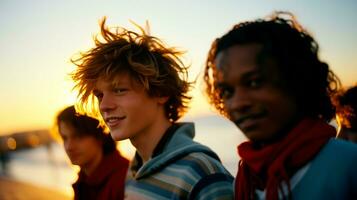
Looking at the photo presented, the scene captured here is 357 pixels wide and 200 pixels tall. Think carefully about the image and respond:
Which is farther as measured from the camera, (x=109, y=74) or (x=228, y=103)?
(x=109, y=74)

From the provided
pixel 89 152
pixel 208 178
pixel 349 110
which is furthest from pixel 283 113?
pixel 89 152

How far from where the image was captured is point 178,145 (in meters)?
Answer: 2.65

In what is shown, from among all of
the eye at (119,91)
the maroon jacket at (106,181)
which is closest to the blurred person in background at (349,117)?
the eye at (119,91)

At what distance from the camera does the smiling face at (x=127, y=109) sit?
107 inches

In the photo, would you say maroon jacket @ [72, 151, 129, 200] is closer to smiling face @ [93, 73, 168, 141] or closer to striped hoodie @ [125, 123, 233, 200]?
striped hoodie @ [125, 123, 233, 200]

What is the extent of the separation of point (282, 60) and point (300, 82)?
0.48ft

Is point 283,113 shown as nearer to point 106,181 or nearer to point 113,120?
point 113,120

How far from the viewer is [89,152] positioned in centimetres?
399

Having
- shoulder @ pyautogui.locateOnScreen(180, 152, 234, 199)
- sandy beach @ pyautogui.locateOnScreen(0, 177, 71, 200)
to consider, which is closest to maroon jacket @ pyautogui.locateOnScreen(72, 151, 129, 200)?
shoulder @ pyautogui.locateOnScreen(180, 152, 234, 199)

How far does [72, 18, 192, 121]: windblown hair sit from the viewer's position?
9.39 ft

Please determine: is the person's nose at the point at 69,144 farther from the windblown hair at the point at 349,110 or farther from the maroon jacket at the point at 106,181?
the windblown hair at the point at 349,110

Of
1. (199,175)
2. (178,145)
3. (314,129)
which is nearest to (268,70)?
(314,129)

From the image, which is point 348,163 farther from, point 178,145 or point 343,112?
point 343,112

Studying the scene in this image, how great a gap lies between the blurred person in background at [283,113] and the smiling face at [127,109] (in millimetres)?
1017
